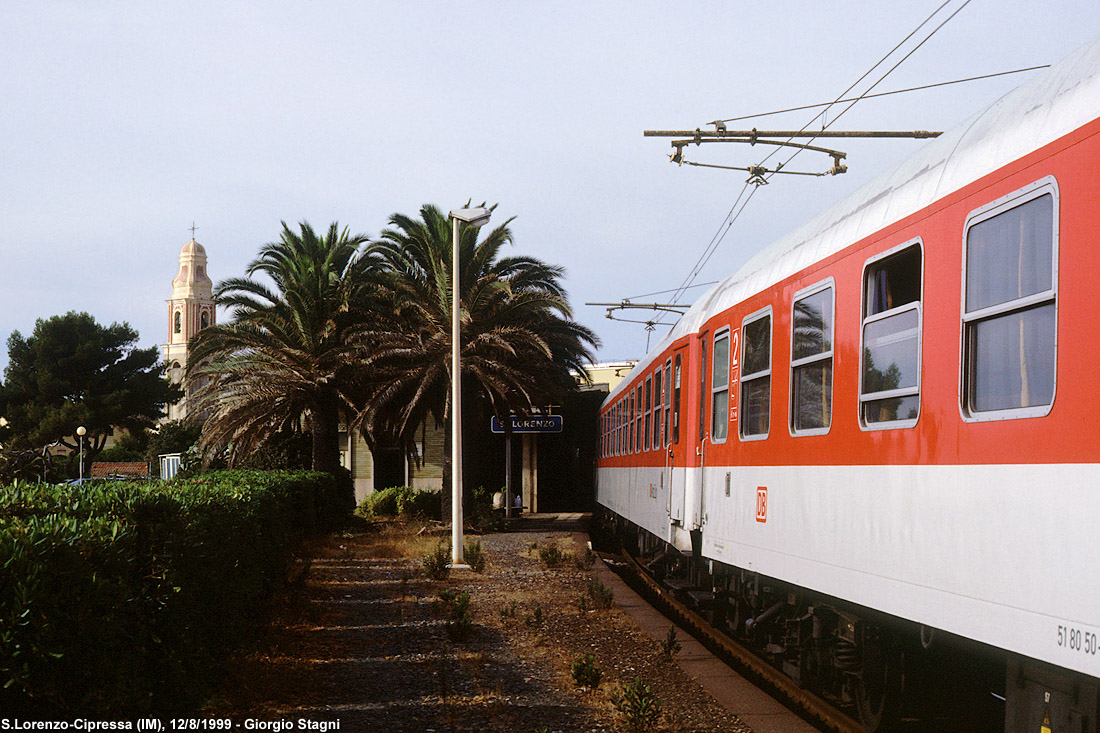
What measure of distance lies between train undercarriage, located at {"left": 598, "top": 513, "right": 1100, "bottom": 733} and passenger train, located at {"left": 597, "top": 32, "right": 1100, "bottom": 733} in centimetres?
2

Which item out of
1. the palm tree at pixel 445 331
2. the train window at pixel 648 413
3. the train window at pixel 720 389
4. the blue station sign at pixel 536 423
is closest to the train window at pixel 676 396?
the train window at pixel 720 389

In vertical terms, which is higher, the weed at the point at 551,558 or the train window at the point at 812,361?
the train window at the point at 812,361

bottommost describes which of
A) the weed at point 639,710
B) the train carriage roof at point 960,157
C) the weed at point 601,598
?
the weed at point 601,598

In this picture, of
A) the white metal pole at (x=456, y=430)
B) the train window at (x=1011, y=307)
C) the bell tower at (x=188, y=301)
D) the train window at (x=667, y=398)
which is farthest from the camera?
the bell tower at (x=188, y=301)

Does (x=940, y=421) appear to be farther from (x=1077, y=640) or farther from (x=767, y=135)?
(x=767, y=135)

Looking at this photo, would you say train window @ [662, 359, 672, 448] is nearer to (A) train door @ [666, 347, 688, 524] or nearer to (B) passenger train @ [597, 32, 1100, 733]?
(A) train door @ [666, 347, 688, 524]

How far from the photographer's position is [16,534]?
4.77 metres

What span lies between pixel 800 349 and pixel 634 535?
14520 millimetres

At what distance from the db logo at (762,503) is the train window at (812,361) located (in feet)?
2.38

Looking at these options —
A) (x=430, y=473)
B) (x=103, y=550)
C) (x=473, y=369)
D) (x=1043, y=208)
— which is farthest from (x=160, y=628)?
(x=430, y=473)

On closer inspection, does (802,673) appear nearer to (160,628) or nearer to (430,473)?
(160,628)

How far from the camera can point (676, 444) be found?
11.7 metres

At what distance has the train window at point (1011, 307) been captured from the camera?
4.34 m

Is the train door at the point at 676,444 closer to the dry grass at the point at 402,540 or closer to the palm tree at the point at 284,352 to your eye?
the dry grass at the point at 402,540
